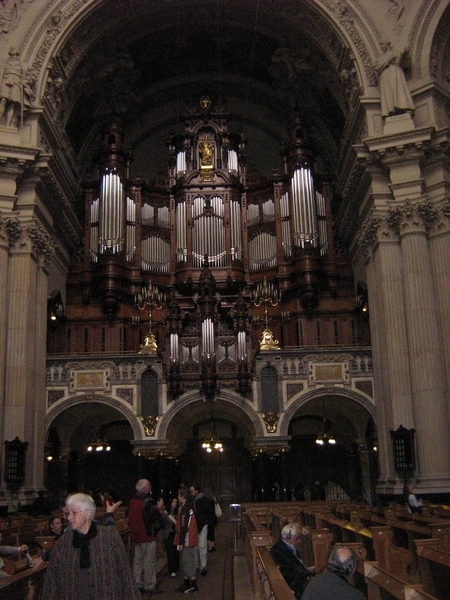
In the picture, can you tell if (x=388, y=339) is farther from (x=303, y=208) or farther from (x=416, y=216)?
(x=303, y=208)

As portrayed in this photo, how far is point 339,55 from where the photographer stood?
73.7 feet

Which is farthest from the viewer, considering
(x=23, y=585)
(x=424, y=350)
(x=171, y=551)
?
(x=424, y=350)

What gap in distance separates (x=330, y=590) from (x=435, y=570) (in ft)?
8.79

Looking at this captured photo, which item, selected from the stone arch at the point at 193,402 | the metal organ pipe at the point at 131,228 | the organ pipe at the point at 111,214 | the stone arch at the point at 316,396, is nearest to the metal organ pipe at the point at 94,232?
the organ pipe at the point at 111,214

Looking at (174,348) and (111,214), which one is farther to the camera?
(111,214)

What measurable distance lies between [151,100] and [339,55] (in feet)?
31.0

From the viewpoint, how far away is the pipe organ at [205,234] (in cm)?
2467

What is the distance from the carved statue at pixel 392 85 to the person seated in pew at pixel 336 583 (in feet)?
53.9

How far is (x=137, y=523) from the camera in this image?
10.4m

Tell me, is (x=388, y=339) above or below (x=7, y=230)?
below

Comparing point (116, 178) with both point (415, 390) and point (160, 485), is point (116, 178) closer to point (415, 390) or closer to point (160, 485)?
point (160, 485)

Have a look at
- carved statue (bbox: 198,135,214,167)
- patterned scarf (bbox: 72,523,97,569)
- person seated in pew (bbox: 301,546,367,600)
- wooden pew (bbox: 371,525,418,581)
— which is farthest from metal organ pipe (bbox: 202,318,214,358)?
patterned scarf (bbox: 72,523,97,569)

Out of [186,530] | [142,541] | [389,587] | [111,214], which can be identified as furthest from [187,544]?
[111,214]

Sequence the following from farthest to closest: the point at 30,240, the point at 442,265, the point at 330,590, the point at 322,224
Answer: the point at 322,224 < the point at 30,240 < the point at 442,265 < the point at 330,590
